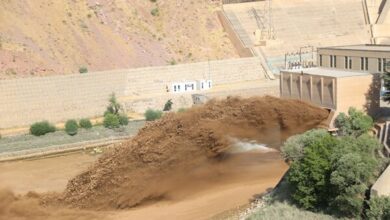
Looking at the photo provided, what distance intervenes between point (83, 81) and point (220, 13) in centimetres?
1679

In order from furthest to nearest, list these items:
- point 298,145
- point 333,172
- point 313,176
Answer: point 298,145 < point 313,176 < point 333,172

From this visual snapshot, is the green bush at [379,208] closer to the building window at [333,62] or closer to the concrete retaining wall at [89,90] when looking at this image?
the building window at [333,62]

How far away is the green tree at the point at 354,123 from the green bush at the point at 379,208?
6034mm

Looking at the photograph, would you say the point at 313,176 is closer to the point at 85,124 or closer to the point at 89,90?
the point at 85,124

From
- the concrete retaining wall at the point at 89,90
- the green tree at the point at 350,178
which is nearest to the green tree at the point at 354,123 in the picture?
the green tree at the point at 350,178

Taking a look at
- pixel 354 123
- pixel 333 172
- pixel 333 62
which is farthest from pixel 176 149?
pixel 333 62

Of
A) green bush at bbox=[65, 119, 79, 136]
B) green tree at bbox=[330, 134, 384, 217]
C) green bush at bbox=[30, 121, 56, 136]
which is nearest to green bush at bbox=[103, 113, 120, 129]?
green bush at bbox=[65, 119, 79, 136]

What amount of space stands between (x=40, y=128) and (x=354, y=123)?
766 inches

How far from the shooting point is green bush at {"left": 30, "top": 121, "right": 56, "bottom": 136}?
35469mm

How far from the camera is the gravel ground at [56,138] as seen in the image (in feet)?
112

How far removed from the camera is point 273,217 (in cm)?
1791

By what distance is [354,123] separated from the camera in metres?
23.0

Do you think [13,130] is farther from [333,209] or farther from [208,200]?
[333,209]

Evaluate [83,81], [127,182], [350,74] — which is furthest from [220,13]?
[127,182]
